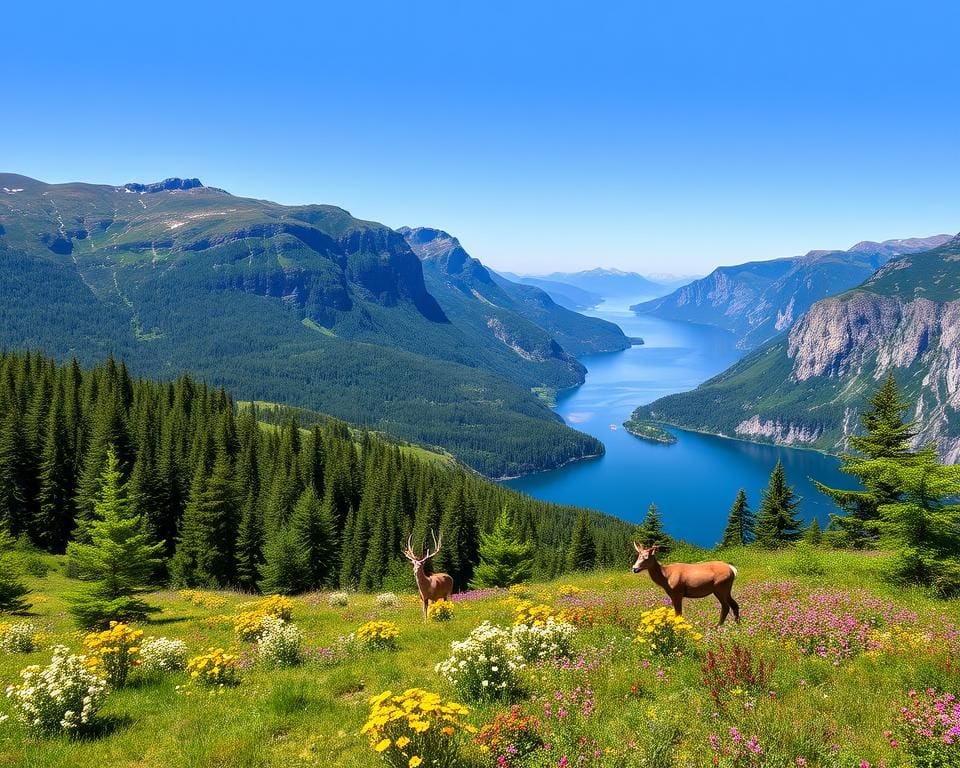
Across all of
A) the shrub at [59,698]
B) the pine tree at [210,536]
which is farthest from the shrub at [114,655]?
the pine tree at [210,536]


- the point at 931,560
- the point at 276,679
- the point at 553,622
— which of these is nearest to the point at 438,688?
the point at 553,622

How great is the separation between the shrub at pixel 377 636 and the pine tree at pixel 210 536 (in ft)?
146

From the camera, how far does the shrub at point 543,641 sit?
1332 centimetres

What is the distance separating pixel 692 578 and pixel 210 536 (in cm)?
5481

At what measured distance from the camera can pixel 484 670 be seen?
1128cm

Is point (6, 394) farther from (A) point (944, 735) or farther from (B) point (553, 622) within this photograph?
(A) point (944, 735)

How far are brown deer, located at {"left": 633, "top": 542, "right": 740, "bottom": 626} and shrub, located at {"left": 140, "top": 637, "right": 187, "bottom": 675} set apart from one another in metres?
13.2

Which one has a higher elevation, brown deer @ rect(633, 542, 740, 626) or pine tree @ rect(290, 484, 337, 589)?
brown deer @ rect(633, 542, 740, 626)

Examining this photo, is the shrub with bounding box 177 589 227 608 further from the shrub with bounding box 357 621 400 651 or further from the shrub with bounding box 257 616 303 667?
the shrub with bounding box 357 621 400 651

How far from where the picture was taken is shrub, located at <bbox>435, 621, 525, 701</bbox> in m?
11.2

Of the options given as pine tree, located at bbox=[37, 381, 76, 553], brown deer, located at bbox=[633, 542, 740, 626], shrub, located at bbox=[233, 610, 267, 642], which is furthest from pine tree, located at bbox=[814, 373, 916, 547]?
pine tree, located at bbox=[37, 381, 76, 553]

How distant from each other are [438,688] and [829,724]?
7.83 meters

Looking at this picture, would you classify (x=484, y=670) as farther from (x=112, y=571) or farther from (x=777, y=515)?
(x=777, y=515)

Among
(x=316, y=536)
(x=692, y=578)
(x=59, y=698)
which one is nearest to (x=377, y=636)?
(x=59, y=698)
